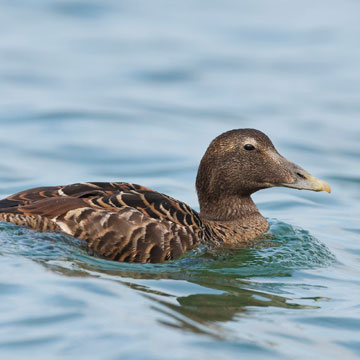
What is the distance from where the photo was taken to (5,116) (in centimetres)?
1444

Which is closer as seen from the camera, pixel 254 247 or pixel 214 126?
pixel 254 247

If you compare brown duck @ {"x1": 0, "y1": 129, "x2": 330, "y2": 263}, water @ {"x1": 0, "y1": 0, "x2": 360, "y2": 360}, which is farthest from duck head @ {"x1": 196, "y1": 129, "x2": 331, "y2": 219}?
water @ {"x1": 0, "y1": 0, "x2": 360, "y2": 360}

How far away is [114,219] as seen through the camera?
8.51 m

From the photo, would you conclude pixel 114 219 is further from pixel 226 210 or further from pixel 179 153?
pixel 179 153

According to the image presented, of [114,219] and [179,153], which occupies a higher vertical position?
[179,153]

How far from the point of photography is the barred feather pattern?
27.8ft

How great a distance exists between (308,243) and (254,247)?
0.71 meters

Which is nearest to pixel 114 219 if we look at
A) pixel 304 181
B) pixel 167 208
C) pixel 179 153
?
pixel 167 208

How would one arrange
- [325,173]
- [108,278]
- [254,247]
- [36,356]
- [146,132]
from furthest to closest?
[146,132] → [325,173] → [254,247] → [108,278] → [36,356]

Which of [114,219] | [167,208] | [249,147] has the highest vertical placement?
[249,147]

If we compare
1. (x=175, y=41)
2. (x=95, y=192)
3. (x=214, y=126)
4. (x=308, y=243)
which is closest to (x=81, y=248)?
(x=95, y=192)

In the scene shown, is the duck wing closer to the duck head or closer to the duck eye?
the duck head

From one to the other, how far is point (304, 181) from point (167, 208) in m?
1.72

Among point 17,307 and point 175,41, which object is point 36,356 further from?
point 175,41
